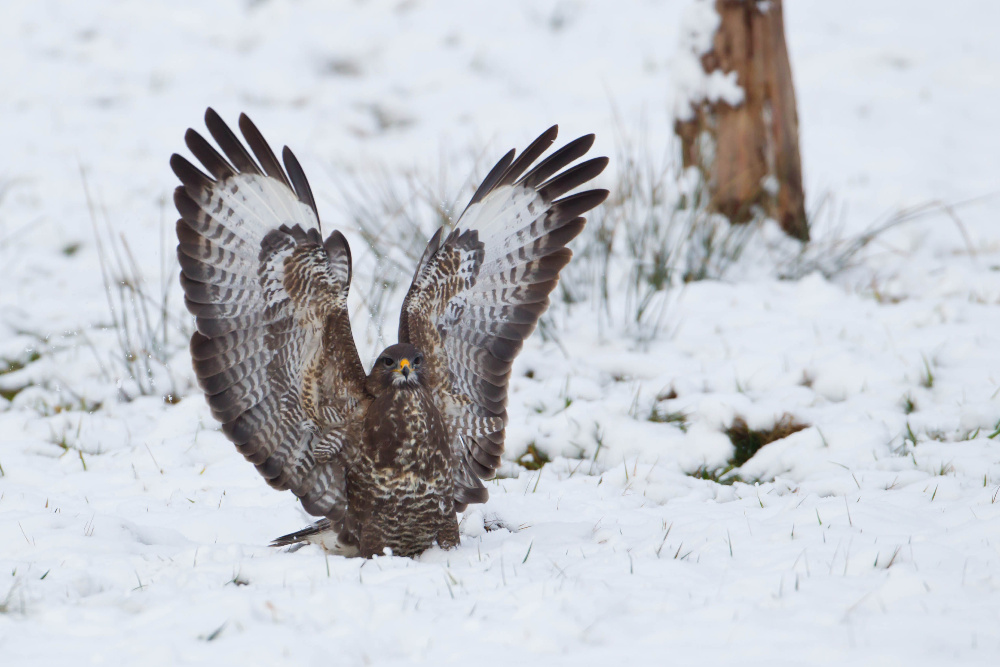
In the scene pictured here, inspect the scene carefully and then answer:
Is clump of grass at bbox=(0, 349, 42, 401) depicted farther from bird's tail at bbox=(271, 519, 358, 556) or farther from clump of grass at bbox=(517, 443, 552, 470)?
clump of grass at bbox=(517, 443, 552, 470)

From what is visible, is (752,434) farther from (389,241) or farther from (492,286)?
(389,241)

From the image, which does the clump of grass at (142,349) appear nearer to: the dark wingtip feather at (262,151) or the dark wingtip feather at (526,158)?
the dark wingtip feather at (262,151)

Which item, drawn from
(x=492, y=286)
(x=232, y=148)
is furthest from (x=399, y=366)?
(x=232, y=148)

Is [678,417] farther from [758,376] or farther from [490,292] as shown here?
[490,292]

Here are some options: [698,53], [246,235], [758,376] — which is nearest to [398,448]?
[246,235]

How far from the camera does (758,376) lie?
4.22 metres

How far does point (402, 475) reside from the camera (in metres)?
2.75

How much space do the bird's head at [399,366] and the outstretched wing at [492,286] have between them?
0.17 meters

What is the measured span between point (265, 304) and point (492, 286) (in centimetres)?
79

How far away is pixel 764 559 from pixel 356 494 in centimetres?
124

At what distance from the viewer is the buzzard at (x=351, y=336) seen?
103 inches

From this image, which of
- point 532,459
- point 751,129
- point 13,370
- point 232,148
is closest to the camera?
point 232,148

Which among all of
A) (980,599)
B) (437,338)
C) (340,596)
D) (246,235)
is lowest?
(980,599)

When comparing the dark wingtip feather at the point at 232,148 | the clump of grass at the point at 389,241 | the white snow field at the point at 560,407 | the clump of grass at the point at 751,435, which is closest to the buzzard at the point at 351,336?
the dark wingtip feather at the point at 232,148
